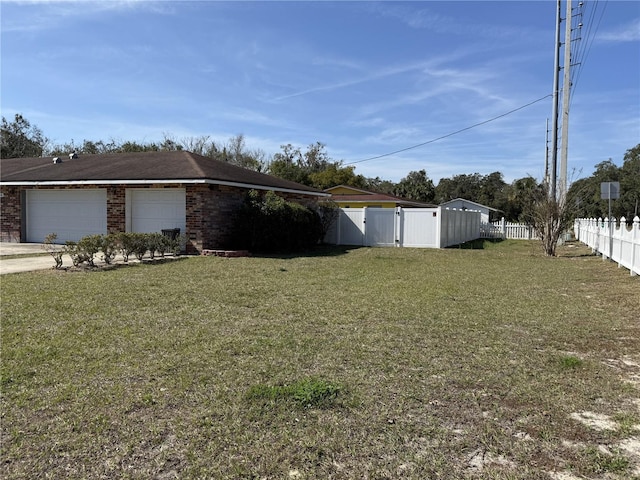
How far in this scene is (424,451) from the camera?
9.45 feet

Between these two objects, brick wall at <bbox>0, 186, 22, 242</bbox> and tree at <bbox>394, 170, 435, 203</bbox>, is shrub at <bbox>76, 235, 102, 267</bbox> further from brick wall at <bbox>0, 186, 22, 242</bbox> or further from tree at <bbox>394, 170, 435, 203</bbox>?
tree at <bbox>394, 170, 435, 203</bbox>

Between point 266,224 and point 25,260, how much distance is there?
21.7ft

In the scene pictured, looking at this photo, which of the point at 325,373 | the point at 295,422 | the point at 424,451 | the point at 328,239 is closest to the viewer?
the point at 424,451

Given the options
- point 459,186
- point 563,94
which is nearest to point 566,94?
point 563,94

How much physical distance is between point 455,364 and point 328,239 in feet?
53.5

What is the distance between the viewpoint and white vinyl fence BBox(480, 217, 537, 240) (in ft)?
101

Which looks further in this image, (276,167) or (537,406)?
(276,167)

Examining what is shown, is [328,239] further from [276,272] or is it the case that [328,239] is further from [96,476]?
[96,476]

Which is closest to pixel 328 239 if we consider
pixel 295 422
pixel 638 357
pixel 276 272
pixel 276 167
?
pixel 276 272

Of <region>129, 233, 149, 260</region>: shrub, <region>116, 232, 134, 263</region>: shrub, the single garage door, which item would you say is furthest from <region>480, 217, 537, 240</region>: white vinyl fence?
<region>116, 232, 134, 263</region>: shrub

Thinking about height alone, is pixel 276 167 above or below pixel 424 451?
above

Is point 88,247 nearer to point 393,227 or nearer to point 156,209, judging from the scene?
point 156,209

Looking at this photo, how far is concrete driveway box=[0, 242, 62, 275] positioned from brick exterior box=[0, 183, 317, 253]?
217 centimetres

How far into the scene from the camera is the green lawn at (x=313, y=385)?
279 cm
